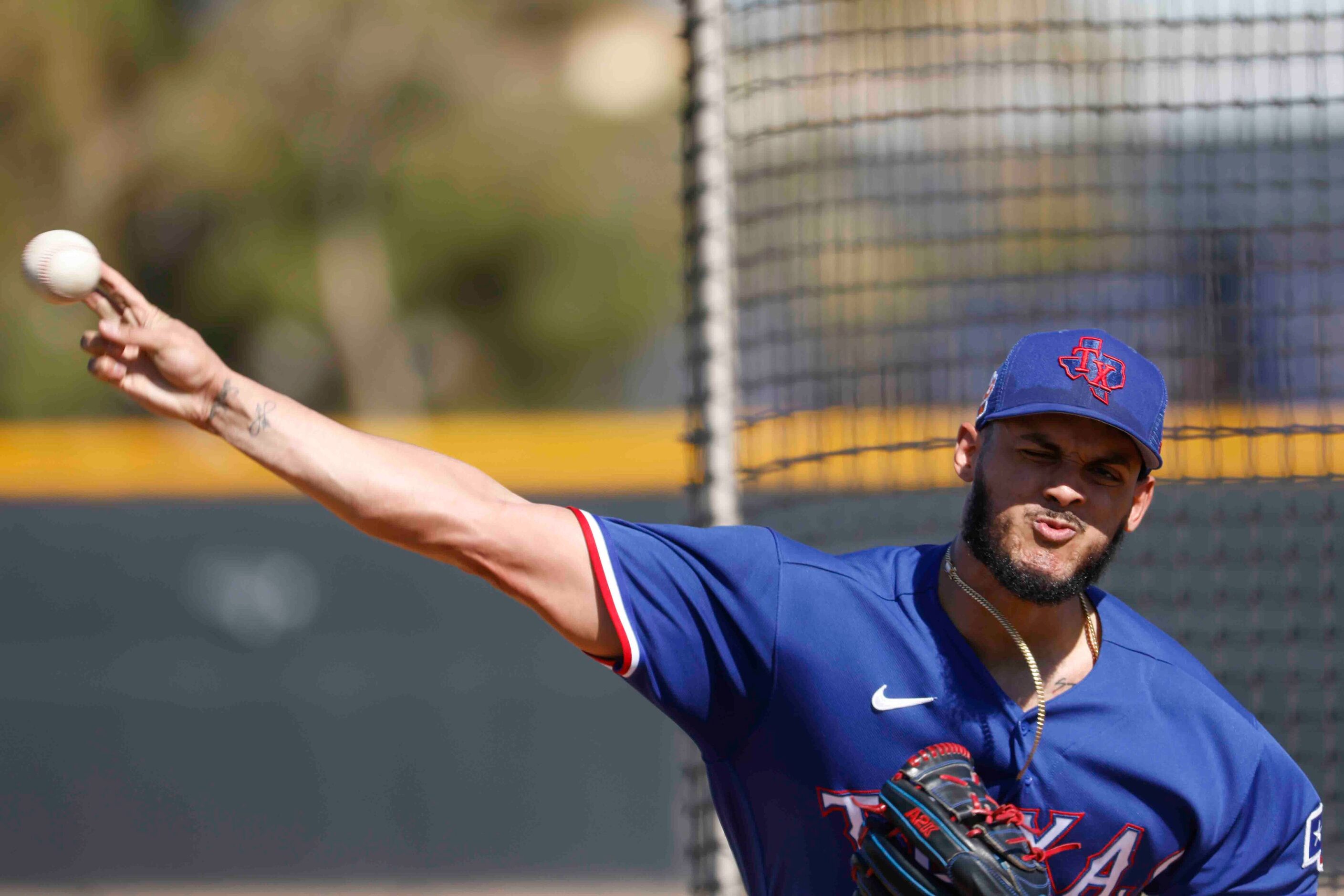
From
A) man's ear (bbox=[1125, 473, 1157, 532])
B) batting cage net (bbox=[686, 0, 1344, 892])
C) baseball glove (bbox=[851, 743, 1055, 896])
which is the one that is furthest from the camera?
batting cage net (bbox=[686, 0, 1344, 892])

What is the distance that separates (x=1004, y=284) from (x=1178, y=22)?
3.88ft

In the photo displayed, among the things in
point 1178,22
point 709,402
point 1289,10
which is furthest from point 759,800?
point 1289,10

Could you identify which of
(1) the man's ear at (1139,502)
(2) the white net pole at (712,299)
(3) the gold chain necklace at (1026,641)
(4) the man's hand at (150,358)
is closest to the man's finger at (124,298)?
(4) the man's hand at (150,358)

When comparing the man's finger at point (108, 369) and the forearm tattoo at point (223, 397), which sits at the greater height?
→ the man's finger at point (108, 369)

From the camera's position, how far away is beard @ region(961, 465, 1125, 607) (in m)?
2.42

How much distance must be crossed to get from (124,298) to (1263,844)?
214cm

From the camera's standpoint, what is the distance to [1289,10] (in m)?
4.20

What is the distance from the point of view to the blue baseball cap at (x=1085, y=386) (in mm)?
2416

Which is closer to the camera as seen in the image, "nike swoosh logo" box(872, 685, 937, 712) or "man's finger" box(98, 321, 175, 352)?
"man's finger" box(98, 321, 175, 352)

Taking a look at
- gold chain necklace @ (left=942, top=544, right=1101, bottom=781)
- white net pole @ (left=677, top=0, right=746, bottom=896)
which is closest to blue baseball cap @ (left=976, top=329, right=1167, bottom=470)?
gold chain necklace @ (left=942, top=544, right=1101, bottom=781)

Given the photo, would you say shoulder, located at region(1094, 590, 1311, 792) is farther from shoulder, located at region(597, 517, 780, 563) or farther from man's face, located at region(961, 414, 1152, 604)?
shoulder, located at region(597, 517, 780, 563)

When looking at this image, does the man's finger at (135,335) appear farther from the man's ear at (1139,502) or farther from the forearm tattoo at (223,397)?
the man's ear at (1139,502)

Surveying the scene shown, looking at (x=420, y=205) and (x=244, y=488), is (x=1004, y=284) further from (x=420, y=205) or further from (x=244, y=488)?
(x=420, y=205)

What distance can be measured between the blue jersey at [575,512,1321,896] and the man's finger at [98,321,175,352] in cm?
74
